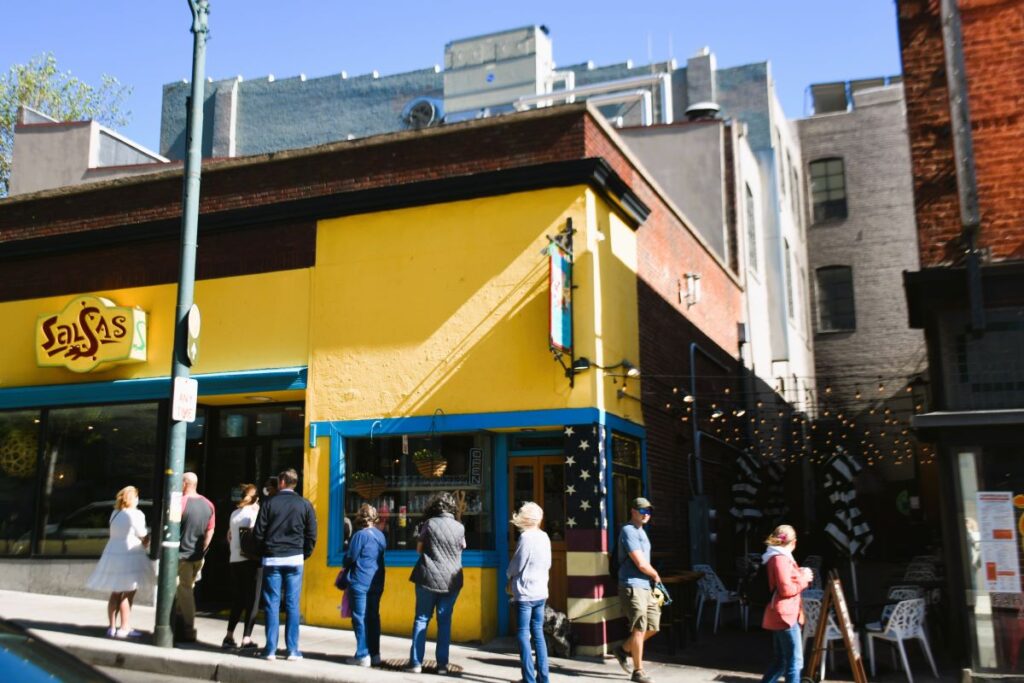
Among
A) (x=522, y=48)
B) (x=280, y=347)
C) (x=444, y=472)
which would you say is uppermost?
(x=522, y=48)

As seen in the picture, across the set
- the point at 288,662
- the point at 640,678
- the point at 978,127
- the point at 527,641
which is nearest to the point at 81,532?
the point at 288,662

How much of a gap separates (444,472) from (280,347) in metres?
2.95

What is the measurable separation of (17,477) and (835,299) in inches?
905

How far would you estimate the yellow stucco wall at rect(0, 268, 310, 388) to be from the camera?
1324 centimetres

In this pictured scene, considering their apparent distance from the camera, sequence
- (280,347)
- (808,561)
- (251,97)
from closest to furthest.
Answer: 1. (280,347)
2. (808,561)
3. (251,97)

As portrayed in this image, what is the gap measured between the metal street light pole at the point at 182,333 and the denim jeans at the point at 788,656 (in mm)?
6002

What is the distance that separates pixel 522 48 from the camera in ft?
84.3

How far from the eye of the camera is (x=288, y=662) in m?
9.62

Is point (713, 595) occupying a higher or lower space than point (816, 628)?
higher

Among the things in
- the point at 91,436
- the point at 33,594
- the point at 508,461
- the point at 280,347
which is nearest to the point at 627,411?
the point at 508,461

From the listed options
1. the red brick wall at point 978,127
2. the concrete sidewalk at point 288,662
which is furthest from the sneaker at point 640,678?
the red brick wall at point 978,127

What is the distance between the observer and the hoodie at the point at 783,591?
8.86m

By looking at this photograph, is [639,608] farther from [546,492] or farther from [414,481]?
[414,481]

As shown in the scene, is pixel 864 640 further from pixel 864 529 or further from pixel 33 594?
pixel 33 594
